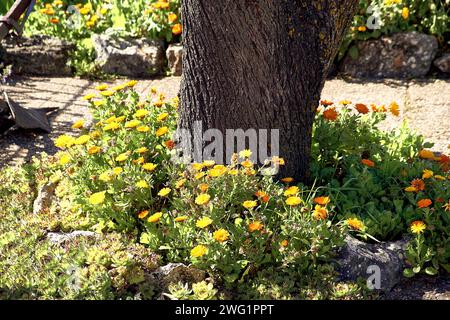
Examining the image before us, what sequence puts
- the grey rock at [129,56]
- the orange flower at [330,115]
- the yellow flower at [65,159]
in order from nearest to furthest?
1. the yellow flower at [65,159]
2. the orange flower at [330,115]
3. the grey rock at [129,56]

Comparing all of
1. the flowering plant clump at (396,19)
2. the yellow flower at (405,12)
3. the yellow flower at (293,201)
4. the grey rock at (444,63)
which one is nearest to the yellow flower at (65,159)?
the yellow flower at (293,201)

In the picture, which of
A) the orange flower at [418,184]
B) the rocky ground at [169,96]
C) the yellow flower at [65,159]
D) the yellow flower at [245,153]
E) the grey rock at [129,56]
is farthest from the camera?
the grey rock at [129,56]

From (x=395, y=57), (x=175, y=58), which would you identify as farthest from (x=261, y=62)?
(x=395, y=57)

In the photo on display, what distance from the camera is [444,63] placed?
6.29 metres

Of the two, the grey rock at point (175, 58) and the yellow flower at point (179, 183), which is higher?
the grey rock at point (175, 58)

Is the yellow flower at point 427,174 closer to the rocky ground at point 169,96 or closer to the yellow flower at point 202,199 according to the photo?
the yellow flower at point 202,199

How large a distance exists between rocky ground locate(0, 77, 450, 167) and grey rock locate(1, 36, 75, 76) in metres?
0.16

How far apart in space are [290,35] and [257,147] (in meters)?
0.60

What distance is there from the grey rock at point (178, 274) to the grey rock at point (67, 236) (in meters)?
0.47

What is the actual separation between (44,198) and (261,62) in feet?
5.01

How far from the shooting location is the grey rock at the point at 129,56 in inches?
259

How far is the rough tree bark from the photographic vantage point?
3.26 m

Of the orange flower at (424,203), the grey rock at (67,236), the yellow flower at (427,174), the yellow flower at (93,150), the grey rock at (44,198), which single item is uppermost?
the yellow flower at (93,150)

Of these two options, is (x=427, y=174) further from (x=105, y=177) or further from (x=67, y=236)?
(x=67, y=236)
